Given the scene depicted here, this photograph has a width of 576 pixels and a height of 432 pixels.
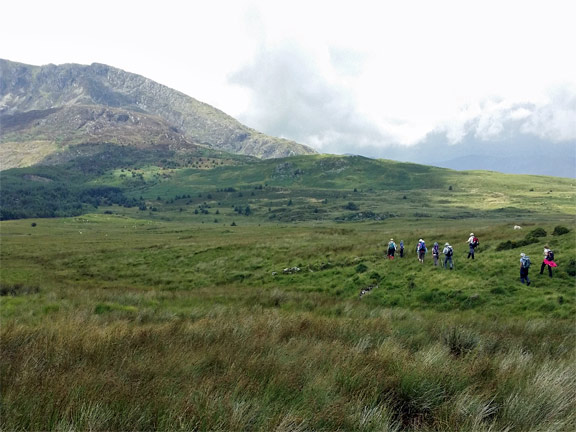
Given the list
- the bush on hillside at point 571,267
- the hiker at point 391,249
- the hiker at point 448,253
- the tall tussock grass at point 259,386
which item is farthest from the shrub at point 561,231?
the tall tussock grass at point 259,386

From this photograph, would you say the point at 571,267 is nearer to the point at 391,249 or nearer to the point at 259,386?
the point at 391,249

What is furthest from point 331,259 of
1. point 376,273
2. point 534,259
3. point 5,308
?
point 5,308

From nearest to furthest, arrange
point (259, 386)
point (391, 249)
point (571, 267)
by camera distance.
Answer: point (259, 386), point (571, 267), point (391, 249)

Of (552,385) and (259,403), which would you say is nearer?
(259,403)

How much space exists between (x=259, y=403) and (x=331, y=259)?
1145 inches

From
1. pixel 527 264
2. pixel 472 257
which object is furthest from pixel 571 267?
pixel 472 257

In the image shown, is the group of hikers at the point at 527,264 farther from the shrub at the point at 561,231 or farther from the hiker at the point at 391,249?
the hiker at the point at 391,249

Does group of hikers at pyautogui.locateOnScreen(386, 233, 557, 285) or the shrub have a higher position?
the shrub

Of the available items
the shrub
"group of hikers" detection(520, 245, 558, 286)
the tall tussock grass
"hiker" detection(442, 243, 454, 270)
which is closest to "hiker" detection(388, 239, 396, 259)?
"hiker" detection(442, 243, 454, 270)

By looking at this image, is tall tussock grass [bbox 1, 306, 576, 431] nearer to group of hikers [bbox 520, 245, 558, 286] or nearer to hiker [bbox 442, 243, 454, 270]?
group of hikers [bbox 520, 245, 558, 286]

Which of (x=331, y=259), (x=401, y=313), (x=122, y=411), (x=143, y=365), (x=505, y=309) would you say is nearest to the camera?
(x=122, y=411)

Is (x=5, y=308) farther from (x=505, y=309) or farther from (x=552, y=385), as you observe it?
(x=505, y=309)

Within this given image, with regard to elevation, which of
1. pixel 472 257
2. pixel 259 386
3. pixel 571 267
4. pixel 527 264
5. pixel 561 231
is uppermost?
pixel 561 231

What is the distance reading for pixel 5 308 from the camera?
14.0 m
